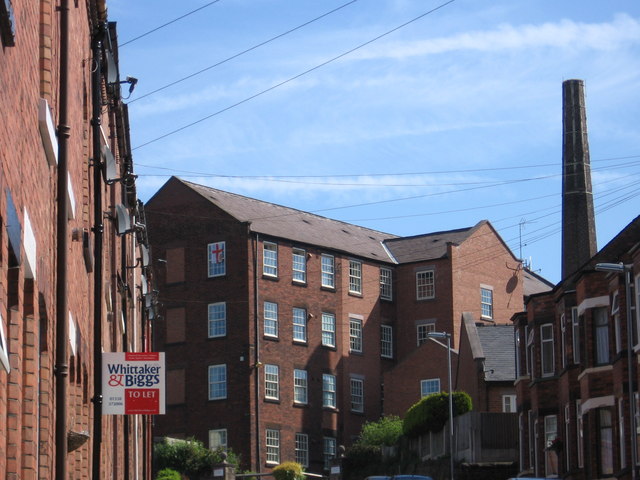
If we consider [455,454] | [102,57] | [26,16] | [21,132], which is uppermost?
[102,57]

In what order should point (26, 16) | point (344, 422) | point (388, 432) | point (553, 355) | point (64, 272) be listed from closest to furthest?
point (26, 16), point (64, 272), point (553, 355), point (388, 432), point (344, 422)

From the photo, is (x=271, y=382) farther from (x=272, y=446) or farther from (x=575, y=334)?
(x=575, y=334)

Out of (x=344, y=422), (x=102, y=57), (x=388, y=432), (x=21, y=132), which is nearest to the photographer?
(x=21, y=132)

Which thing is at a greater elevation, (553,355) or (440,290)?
(440,290)

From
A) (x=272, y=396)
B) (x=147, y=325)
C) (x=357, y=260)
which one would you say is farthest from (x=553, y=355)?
(x=357, y=260)

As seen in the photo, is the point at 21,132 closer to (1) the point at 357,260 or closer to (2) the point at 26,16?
(2) the point at 26,16

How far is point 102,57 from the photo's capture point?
68.2 ft

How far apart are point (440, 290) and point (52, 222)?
63.0m

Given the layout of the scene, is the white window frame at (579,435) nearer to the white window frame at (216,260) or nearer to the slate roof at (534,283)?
the white window frame at (216,260)

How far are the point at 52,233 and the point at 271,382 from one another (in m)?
55.9

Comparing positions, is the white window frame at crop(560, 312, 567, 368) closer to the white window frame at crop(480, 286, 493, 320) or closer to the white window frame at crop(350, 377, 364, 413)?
the white window frame at crop(350, 377, 364, 413)

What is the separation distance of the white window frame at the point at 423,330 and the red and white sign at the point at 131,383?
56.7 m

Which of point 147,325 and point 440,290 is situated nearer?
point 147,325

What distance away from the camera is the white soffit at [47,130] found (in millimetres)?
11781
